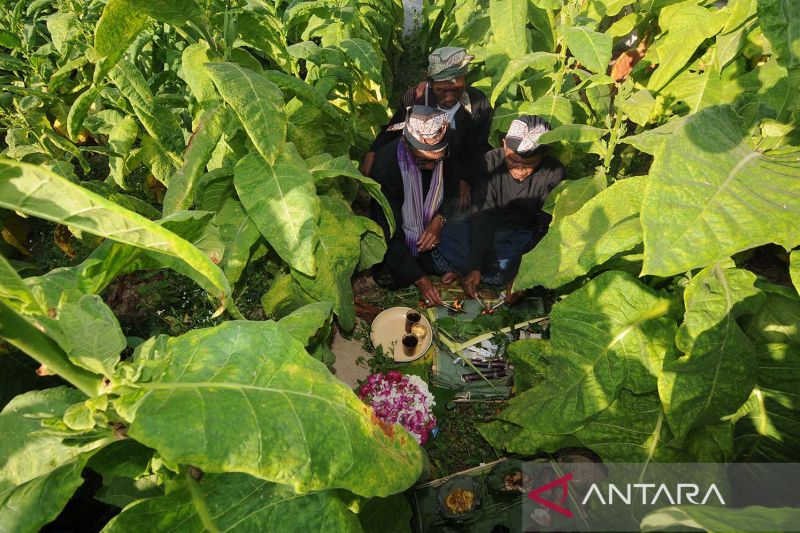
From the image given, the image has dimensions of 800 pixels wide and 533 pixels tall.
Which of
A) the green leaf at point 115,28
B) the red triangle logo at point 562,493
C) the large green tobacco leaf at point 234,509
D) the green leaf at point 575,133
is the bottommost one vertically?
the red triangle logo at point 562,493

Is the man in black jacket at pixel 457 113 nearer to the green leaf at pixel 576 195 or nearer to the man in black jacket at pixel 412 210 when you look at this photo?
the man in black jacket at pixel 412 210

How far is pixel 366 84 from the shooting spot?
3980 mm

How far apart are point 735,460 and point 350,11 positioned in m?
3.48

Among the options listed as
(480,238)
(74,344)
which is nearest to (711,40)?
(480,238)

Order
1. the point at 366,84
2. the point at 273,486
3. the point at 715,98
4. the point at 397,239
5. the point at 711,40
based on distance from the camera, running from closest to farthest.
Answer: the point at 273,486, the point at 715,98, the point at 711,40, the point at 397,239, the point at 366,84

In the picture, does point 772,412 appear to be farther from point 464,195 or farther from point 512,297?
point 464,195

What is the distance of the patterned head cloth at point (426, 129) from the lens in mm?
3066

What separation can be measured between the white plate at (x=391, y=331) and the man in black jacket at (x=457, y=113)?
1.13m

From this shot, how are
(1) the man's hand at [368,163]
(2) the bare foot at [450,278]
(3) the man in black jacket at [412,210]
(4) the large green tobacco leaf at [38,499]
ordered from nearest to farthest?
(4) the large green tobacco leaf at [38,499] < (3) the man in black jacket at [412,210] < (1) the man's hand at [368,163] < (2) the bare foot at [450,278]

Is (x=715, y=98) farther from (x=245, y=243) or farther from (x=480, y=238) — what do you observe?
(x=245, y=243)

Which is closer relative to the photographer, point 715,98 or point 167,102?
point 715,98

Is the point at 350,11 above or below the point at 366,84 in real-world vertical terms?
above

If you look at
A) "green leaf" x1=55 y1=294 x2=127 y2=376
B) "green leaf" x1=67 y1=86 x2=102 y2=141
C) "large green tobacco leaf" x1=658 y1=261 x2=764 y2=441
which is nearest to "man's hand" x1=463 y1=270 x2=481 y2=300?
"large green tobacco leaf" x1=658 y1=261 x2=764 y2=441

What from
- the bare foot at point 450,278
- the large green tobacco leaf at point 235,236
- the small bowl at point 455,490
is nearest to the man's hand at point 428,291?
the bare foot at point 450,278
